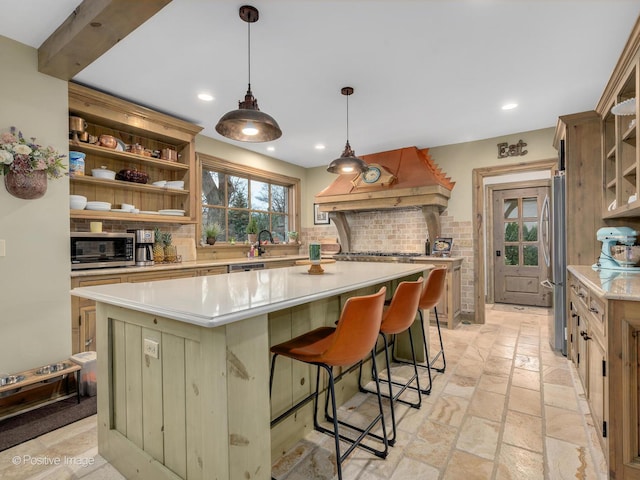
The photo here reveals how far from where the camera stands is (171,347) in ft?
4.48

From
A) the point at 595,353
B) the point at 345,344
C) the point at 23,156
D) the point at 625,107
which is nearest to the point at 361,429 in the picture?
the point at 345,344

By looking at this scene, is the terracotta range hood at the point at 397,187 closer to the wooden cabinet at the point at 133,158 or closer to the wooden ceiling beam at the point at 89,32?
the wooden cabinet at the point at 133,158

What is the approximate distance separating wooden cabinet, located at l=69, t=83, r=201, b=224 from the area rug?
59.4 inches

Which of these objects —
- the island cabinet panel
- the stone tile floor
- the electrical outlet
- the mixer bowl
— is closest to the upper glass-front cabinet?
the mixer bowl

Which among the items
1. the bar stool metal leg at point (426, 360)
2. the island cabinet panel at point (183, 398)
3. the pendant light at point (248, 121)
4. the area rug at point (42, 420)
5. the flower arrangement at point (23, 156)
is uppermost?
the pendant light at point (248, 121)

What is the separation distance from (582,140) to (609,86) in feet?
1.90

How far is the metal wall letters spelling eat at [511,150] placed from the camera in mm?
4277

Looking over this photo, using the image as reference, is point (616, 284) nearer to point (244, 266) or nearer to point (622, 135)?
point (622, 135)

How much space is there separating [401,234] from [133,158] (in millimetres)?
3790

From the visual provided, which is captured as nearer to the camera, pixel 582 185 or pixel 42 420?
pixel 42 420

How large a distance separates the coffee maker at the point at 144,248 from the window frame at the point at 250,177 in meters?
0.69

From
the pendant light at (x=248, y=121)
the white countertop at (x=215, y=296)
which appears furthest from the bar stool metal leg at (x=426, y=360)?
the pendant light at (x=248, y=121)

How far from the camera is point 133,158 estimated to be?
3412mm

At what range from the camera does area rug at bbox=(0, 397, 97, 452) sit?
1984 mm
